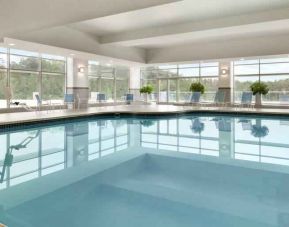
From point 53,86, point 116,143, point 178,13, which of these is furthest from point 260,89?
point 53,86

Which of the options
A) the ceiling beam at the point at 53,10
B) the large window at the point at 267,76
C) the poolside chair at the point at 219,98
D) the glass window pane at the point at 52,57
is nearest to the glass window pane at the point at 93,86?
the glass window pane at the point at 52,57

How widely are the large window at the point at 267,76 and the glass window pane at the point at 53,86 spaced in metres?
8.59

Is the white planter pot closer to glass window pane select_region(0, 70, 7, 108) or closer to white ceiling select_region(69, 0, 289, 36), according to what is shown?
white ceiling select_region(69, 0, 289, 36)

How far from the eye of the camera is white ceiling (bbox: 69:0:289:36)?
6.89 m

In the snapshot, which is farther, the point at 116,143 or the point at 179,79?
the point at 179,79

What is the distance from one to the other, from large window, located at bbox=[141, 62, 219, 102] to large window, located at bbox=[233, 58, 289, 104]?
3.80ft

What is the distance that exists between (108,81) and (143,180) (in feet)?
40.7

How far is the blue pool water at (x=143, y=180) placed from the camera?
243cm

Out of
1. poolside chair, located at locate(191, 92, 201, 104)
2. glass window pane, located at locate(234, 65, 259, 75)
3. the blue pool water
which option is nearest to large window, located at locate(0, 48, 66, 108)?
the blue pool water

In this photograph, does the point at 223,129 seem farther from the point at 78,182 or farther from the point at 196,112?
the point at 78,182

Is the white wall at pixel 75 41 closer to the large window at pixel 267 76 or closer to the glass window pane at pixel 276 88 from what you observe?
the large window at pixel 267 76

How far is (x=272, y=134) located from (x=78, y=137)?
4787mm

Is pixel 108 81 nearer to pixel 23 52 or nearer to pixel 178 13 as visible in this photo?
pixel 23 52

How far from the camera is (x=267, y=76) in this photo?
44.2ft
